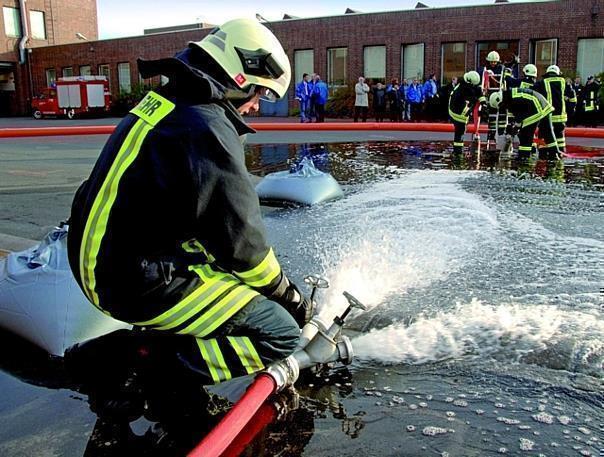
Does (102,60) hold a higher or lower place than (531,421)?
higher

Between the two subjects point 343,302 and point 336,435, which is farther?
point 343,302

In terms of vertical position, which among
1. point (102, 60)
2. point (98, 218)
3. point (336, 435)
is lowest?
point (336, 435)

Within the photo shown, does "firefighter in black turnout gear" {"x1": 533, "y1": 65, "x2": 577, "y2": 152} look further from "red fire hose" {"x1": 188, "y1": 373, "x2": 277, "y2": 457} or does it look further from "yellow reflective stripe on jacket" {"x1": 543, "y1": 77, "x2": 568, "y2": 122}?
"red fire hose" {"x1": 188, "y1": 373, "x2": 277, "y2": 457}

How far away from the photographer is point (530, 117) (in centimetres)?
1119

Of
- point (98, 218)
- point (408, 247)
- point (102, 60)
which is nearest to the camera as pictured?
point (98, 218)

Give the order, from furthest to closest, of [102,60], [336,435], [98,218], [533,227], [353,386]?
[102,60] < [533,227] < [353,386] < [336,435] < [98,218]

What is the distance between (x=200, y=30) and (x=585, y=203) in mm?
30226

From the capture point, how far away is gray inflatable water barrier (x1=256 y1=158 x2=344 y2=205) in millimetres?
6934

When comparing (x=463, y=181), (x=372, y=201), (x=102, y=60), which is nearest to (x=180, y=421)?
(x=372, y=201)

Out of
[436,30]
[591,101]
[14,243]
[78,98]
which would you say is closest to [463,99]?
[14,243]

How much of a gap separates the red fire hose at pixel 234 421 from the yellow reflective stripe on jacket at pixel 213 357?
0.14 metres

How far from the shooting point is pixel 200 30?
34.4m

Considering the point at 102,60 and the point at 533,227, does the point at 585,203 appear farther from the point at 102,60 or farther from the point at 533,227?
the point at 102,60

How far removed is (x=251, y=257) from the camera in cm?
244
